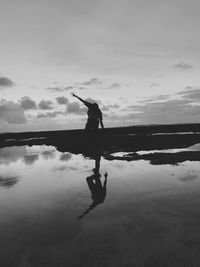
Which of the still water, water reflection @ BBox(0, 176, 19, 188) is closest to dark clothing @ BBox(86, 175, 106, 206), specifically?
the still water

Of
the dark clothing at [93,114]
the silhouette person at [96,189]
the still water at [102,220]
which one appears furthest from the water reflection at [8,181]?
the dark clothing at [93,114]

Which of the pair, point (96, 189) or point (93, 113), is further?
point (93, 113)

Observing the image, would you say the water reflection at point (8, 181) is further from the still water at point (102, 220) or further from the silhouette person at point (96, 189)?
the silhouette person at point (96, 189)

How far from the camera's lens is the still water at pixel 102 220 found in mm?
4604

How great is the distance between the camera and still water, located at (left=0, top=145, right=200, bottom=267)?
4.60 m

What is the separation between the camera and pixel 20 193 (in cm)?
901

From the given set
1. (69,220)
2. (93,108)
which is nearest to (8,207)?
(69,220)

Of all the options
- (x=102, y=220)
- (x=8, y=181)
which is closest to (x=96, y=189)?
(x=102, y=220)

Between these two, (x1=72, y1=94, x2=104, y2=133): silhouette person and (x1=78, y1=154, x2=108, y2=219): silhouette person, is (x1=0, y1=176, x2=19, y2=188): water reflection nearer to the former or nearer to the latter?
(x1=78, y1=154, x2=108, y2=219): silhouette person

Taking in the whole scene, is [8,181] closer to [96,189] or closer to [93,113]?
[96,189]

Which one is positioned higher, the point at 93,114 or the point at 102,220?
the point at 93,114

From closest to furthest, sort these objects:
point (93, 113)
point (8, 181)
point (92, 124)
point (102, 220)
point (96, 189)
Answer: point (102, 220) → point (96, 189) → point (8, 181) → point (93, 113) → point (92, 124)

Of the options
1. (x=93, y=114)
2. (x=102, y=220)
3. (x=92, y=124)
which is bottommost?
(x=102, y=220)

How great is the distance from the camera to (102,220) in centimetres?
624
